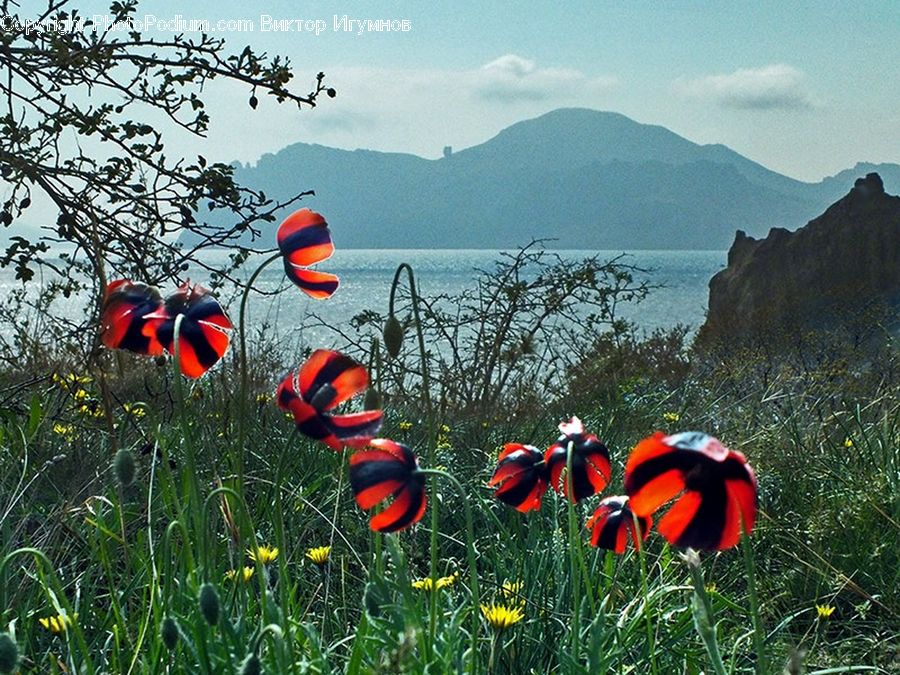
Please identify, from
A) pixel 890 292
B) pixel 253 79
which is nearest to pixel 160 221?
pixel 253 79

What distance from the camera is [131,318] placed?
1.98 m

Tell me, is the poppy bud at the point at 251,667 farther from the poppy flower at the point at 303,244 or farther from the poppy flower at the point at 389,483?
the poppy flower at the point at 303,244

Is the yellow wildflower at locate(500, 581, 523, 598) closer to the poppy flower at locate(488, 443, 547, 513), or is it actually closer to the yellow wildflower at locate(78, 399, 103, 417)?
the poppy flower at locate(488, 443, 547, 513)

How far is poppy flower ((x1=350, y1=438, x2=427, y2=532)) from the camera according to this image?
161 cm

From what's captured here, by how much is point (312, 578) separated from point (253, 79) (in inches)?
79.1

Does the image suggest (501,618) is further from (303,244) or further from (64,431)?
(64,431)

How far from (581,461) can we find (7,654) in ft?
3.90

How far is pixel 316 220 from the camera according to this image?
6.38ft

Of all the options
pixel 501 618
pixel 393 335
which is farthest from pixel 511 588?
pixel 393 335

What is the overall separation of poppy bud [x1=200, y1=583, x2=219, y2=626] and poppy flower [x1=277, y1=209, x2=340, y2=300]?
616 mm

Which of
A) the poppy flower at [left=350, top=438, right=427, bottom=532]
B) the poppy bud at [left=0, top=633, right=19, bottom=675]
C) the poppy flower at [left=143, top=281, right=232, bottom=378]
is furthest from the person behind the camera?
Result: the poppy flower at [left=143, top=281, right=232, bottom=378]

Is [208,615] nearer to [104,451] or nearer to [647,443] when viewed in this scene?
[647,443]

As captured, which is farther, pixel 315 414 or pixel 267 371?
pixel 267 371

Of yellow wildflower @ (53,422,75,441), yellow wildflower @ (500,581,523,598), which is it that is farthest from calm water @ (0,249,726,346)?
yellow wildflower @ (500,581,523,598)
